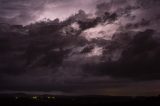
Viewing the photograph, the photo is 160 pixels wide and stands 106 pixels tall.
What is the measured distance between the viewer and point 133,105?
123m

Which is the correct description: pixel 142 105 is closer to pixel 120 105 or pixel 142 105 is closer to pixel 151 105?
pixel 151 105

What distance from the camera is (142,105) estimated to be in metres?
120

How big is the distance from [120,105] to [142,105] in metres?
14.4

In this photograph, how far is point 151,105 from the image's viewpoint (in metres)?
115

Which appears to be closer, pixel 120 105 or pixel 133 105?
pixel 133 105

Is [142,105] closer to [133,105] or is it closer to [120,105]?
[133,105]

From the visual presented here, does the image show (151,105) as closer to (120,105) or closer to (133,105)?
(133,105)

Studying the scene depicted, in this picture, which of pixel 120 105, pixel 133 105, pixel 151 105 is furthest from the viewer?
pixel 120 105

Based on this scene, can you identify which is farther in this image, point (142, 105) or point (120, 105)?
point (120, 105)

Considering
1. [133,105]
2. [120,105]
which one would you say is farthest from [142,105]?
[120,105]

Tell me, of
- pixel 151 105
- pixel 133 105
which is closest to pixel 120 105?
pixel 133 105

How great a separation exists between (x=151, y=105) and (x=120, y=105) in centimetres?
2039

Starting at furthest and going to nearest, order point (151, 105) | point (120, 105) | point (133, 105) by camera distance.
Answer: point (120, 105), point (133, 105), point (151, 105)
